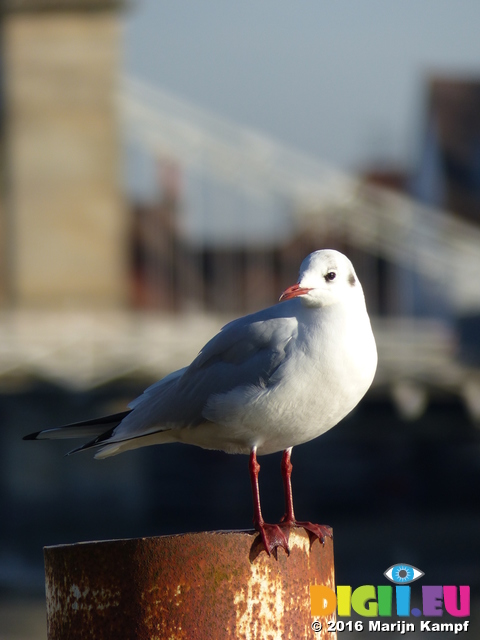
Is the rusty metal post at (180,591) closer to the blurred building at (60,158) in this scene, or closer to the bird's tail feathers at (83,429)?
the bird's tail feathers at (83,429)

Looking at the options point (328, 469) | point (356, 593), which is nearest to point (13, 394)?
point (328, 469)

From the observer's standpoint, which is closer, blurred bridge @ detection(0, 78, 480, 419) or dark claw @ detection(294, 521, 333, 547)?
dark claw @ detection(294, 521, 333, 547)

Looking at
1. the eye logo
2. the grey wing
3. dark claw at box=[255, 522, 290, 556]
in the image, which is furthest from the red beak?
the eye logo

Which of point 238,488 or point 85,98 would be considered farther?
point 85,98

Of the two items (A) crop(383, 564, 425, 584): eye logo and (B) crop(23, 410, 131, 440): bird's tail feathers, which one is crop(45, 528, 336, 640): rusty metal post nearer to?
(B) crop(23, 410, 131, 440): bird's tail feathers

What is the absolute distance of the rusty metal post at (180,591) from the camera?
322cm

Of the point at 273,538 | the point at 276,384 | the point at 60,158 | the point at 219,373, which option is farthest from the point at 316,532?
the point at 60,158

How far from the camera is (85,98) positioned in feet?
85.2

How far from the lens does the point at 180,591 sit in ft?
10.6

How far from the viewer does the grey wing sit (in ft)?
11.8

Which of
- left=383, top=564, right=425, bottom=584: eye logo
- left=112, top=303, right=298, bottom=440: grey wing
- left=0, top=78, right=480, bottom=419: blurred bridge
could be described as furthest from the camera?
left=0, top=78, right=480, bottom=419: blurred bridge

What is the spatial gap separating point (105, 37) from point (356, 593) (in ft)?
76.9

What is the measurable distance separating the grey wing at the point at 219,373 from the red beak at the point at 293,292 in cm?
13

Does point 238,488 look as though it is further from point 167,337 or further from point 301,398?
point 301,398
